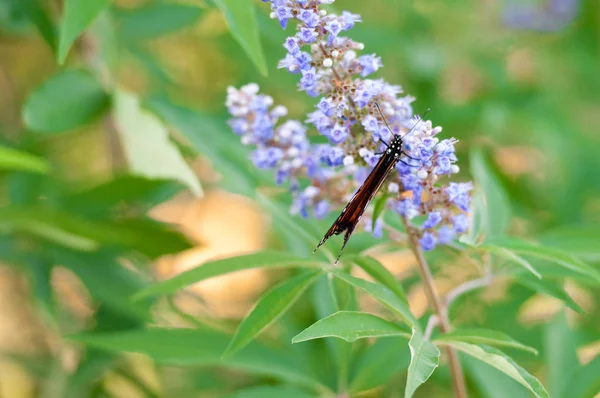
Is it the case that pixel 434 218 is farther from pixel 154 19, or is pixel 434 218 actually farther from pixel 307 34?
pixel 154 19

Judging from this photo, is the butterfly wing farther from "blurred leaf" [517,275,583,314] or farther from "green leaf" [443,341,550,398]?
"blurred leaf" [517,275,583,314]

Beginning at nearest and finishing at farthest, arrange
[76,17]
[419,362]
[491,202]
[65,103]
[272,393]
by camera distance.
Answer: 1. [419,362]
2. [76,17]
3. [272,393]
4. [491,202]
5. [65,103]

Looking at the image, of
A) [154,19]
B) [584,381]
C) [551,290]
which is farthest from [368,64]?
[154,19]

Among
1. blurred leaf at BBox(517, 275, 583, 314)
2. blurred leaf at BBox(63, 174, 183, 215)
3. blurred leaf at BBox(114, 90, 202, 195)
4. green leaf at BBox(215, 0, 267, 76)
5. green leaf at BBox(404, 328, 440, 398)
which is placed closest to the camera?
green leaf at BBox(404, 328, 440, 398)

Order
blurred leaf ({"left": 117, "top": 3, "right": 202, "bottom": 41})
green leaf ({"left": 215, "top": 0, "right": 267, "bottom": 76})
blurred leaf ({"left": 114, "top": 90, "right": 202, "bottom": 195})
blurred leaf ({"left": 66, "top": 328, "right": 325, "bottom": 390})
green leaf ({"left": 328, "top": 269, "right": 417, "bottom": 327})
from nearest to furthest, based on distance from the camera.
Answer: green leaf ({"left": 328, "top": 269, "right": 417, "bottom": 327})
green leaf ({"left": 215, "top": 0, "right": 267, "bottom": 76})
blurred leaf ({"left": 66, "top": 328, "right": 325, "bottom": 390})
blurred leaf ({"left": 114, "top": 90, "right": 202, "bottom": 195})
blurred leaf ({"left": 117, "top": 3, "right": 202, "bottom": 41})

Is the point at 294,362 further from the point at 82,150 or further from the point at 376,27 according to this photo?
the point at 82,150

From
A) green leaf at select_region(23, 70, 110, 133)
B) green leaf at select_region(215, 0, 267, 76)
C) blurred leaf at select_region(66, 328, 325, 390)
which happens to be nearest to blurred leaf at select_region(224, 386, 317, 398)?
blurred leaf at select_region(66, 328, 325, 390)
